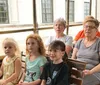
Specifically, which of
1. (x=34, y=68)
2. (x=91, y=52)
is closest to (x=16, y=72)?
(x=34, y=68)

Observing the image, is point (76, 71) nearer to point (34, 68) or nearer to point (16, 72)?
point (34, 68)

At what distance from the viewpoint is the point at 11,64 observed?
2018 mm

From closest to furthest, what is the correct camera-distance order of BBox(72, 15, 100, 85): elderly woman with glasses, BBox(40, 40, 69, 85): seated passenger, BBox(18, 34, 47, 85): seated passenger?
BBox(40, 40, 69, 85): seated passenger → BBox(18, 34, 47, 85): seated passenger → BBox(72, 15, 100, 85): elderly woman with glasses

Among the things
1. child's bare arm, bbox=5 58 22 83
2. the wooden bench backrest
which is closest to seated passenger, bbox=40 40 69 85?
the wooden bench backrest

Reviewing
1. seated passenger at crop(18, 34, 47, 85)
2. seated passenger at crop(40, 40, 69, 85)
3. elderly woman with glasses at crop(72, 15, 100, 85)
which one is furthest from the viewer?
elderly woman with glasses at crop(72, 15, 100, 85)

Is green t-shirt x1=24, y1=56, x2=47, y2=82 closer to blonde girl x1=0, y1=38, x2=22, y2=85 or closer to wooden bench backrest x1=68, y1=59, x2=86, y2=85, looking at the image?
blonde girl x1=0, y1=38, x2=22, y2=85

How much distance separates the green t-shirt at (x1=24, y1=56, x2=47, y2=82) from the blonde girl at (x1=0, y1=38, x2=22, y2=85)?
4.9 inches

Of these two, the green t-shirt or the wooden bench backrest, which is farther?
the green t-shirt

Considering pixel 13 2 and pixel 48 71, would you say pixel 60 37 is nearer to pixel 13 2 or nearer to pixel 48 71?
pixel 48 71

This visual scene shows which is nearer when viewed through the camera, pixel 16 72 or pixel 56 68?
pixel 56 68

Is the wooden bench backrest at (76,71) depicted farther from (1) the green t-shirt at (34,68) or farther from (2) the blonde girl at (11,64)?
(2) the blonde girl at (11,64)

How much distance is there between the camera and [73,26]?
14.0 ft

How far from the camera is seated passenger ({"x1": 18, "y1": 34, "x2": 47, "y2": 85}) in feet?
6.23

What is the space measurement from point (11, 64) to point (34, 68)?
0.95 feet
